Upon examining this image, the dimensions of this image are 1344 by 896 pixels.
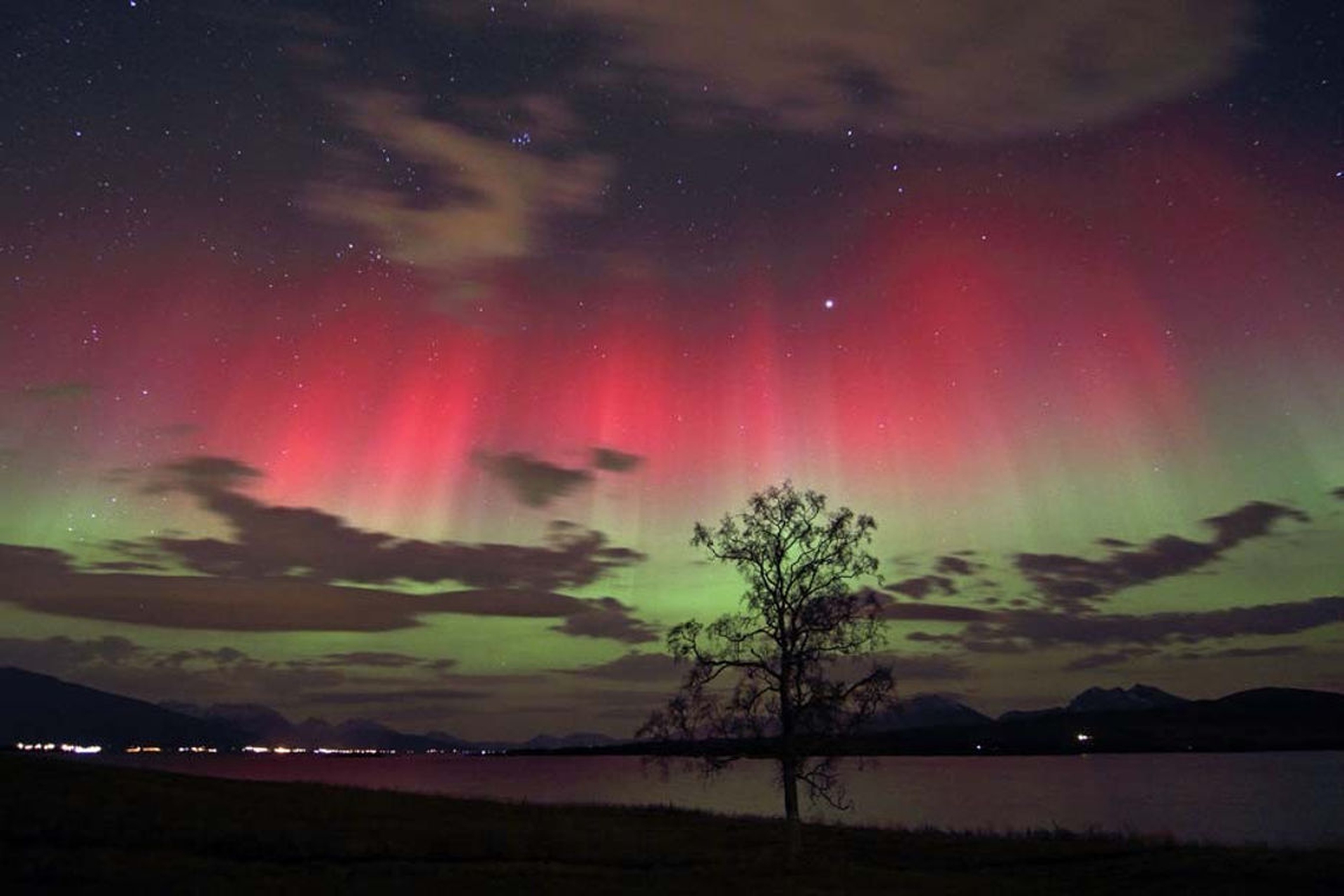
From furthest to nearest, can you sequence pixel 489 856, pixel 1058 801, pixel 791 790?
pixel 1058 801
pixel 791 790
pixel 489 856

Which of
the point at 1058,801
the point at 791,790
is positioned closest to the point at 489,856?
the point at 791,790

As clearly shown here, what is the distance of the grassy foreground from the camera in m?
29.2

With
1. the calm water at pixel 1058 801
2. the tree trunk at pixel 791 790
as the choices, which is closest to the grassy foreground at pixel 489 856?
the tree trunk at pixel 791 790

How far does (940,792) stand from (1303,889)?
136588mm

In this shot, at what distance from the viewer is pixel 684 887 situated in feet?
100

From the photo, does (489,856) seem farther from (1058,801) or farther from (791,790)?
(1058,801)

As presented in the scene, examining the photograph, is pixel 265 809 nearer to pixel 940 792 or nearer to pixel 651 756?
pixel 651 756

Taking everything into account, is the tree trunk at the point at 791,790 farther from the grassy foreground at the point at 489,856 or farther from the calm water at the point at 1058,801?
the calm water at the point at 1058,801

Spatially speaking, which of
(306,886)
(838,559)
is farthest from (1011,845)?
(306,886)

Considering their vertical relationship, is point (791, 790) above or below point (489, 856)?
above

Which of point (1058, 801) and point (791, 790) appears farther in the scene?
point (1058, 801)

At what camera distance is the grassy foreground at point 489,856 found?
95.7 feet

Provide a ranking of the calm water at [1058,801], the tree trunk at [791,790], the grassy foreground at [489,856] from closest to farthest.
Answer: the grassy foreground at [489,856] → the tree trunk at [791,790] → the calm water at [1058,801]

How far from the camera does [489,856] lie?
36906 mm
